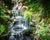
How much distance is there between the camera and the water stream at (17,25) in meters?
7.66

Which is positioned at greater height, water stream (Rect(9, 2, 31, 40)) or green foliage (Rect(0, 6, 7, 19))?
green foliage (Rect(0, 6, 7, 19))

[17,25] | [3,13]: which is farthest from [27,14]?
[3,13]

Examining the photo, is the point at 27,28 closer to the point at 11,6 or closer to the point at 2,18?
the point at 2,18

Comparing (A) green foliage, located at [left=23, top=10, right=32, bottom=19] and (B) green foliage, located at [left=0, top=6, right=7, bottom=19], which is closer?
(B) green foliage, located at [left=0, top=6, right=7, bottom=19]

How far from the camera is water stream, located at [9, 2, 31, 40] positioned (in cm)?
766

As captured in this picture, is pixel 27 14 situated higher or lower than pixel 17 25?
higher

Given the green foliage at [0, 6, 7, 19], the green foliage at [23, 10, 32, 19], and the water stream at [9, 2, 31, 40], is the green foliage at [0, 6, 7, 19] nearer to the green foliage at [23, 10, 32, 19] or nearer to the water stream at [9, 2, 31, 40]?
the water stream at [9, 2, 31, 40]

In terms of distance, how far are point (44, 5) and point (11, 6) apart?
2.39 meters

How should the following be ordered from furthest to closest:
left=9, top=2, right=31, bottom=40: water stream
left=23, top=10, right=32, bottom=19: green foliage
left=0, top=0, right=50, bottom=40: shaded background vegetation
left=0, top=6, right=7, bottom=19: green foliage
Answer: left=23, top=10, right=32, bottom=19: green foliage, left=0, top=6, right=7, bottom=19: green foliage, left=9, top=2, right=31, bottom=40: water stream, left=0, top=0, right=50, bottom=40: shaded background vegetation

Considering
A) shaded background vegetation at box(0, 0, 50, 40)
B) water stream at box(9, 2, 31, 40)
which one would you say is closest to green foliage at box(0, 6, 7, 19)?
shaded background vegetation at box(0, 0, 50, 40)

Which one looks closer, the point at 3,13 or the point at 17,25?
the point at 3,13

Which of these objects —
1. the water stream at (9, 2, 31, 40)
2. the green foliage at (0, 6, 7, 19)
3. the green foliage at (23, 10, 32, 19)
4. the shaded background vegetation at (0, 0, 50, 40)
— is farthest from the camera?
the green foliage at (23, 10, 32, 19)

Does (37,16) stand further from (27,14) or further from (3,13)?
(3,13)

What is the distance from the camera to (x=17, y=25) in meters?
8.37
